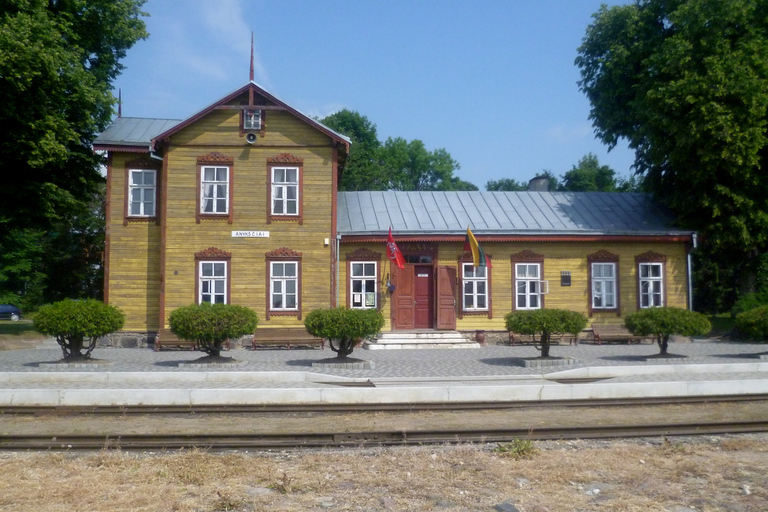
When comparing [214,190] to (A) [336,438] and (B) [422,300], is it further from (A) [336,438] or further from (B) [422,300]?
(A) [336,438]

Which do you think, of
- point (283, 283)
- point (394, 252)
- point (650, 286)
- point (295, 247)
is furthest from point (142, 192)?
point (650, 286)

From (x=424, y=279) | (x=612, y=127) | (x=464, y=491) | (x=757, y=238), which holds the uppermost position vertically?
(x=612, y=127)

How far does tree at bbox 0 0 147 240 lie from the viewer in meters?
18.8

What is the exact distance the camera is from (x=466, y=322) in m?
22.3

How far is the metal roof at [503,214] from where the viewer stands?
22594 millimetres

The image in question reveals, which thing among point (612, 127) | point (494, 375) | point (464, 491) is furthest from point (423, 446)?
point (612, 127)

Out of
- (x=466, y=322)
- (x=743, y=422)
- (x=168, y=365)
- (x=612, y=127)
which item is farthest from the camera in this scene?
(x=612, y=127)

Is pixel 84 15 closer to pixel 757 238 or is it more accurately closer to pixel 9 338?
pixel 9 338

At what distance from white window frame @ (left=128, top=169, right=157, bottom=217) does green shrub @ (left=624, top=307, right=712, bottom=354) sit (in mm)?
15232

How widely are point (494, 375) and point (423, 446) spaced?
21.6 feet

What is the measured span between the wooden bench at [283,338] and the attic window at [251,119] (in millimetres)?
6591

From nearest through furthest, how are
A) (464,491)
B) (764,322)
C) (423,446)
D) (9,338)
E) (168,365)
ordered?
(464,491) < (423,446) < (168,365) < (764,322) < (9,338)

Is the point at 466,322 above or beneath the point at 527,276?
beneath

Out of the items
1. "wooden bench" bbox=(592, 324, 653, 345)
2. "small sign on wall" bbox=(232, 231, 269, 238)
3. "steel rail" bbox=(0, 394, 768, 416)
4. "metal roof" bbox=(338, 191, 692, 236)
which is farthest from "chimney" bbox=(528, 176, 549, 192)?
"steel rail" bbox=(0, 394, 768, 416)
